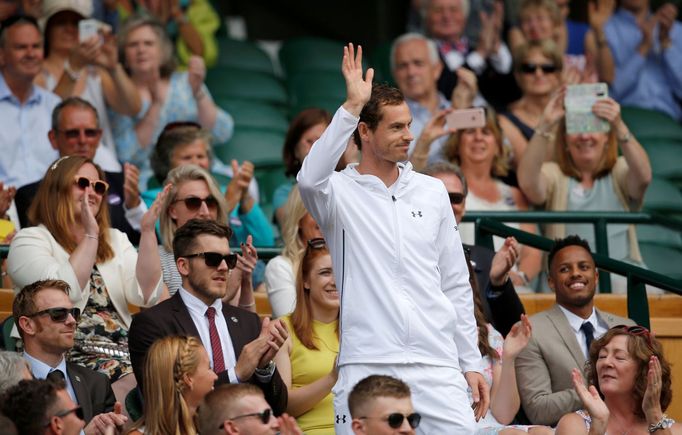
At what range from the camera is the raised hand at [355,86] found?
21.6 ft

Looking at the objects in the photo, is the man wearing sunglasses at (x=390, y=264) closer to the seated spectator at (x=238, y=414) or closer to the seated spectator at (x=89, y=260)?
the seated spectator at (x=238, y=414)

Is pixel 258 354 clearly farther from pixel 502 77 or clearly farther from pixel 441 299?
pixel 502 77

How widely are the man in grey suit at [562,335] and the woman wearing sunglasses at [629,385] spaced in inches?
18.5

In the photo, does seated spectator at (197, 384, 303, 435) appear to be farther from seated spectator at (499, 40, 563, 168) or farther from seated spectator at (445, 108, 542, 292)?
seated spectator at (499, 40, 563, 168)

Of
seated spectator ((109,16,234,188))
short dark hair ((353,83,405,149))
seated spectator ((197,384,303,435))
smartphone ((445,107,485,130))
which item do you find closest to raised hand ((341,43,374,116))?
short dark hair ((353,83,405,149))

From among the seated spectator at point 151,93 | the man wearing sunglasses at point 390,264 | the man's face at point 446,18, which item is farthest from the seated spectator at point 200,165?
the man's face at point 446,18

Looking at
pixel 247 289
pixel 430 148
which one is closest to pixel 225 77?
pixel 430 148

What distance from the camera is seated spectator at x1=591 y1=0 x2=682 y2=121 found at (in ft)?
43.2

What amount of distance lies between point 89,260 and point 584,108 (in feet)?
12.1

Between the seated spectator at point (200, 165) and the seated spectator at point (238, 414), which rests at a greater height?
the seated spectator at point (200, 165)

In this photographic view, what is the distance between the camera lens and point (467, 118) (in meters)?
10.2

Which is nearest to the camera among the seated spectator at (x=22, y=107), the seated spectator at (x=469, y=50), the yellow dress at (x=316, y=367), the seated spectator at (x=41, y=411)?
the seated spectator at (x=41, y=411)

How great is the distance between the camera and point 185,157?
9664mm

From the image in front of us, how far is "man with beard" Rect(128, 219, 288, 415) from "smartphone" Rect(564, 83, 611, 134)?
3.22 m
